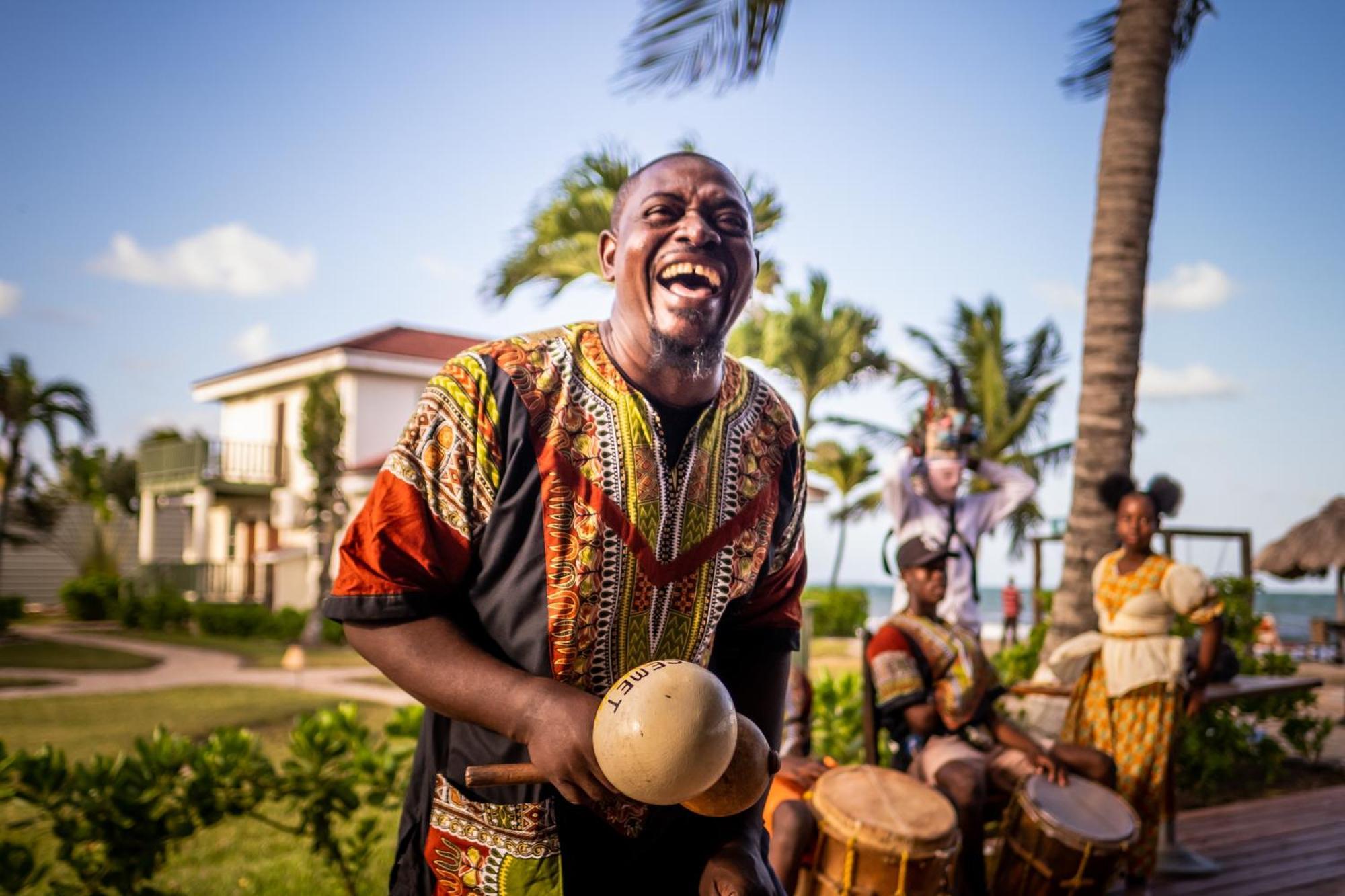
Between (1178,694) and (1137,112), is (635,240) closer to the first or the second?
(1178,694)

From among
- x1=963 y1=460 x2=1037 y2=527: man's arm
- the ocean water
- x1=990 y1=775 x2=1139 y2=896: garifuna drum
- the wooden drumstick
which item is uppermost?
x1=963 y1=460 x2=1037 y2=527: man's arm

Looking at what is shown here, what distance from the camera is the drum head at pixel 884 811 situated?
3.47 metres

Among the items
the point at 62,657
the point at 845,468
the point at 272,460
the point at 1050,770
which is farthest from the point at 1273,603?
the point at 1050,770

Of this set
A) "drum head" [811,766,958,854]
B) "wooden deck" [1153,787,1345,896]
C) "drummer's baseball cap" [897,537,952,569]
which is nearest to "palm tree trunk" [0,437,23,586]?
"drummer's baseball cap" [897,537,952,569]

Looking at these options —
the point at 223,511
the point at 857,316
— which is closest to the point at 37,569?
the point at 223,511

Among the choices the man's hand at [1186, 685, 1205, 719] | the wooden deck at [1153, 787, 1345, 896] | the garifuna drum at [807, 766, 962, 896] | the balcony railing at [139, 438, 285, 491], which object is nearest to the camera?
the garifuna drum at [807, 766, 962, 896]

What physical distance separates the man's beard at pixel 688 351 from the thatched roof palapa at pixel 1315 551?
2350cm

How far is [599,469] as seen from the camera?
167 centimetres

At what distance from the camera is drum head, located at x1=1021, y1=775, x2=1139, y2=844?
3947 millimetres

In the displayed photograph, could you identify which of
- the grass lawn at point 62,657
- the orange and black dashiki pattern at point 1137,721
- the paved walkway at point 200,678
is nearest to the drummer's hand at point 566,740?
the orange and black dashiki pattern at point 1137,721

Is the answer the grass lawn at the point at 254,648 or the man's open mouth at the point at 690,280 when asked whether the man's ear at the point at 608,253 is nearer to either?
the man's open mouth at the point at 690,280

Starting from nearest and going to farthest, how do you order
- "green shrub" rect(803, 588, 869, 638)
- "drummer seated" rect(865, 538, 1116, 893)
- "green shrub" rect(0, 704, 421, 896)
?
"green shrub" rect(0, 704, 421, 896) → "drummer seated" rect(865, 538, 1116, 893) → "green shrub" rect(803, 588, 869, 638)

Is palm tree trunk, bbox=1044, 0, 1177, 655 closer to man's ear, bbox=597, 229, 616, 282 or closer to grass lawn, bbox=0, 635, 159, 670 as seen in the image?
man's ear, bbox=597, 229, 616, 282

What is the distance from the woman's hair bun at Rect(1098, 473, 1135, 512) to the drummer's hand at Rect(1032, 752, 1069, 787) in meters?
2.48
